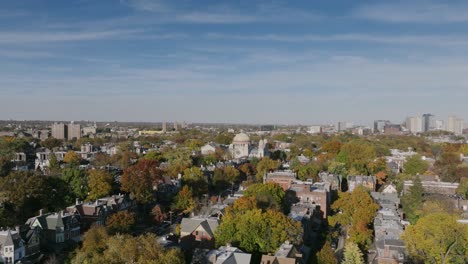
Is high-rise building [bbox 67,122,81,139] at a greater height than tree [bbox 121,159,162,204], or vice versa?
high-rise building [bbox 67,122,81,139]

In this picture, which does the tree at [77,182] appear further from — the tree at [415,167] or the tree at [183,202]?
the tree at [415,167]

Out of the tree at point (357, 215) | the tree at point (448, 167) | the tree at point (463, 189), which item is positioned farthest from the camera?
the tree at point (448, 167)

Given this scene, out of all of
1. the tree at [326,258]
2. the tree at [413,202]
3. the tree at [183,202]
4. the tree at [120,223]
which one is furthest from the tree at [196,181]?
the tree at [326,258]

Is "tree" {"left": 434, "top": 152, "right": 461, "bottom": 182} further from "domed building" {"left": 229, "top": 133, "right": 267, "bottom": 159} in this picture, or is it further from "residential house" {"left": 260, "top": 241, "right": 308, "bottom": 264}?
"residential house" {"left": 260, "top": 241, "right": 308, "bottom": 264}

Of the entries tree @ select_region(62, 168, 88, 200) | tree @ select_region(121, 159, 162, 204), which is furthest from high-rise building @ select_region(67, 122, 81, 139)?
tree @ select_region(121, 159, 162, 204)

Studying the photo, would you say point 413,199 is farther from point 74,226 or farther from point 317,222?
point 74,226

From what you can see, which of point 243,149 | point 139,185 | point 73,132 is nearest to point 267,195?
point 139,185

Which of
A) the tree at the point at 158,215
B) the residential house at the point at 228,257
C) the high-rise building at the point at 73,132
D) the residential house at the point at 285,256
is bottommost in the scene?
the tree at the point at 158,215
